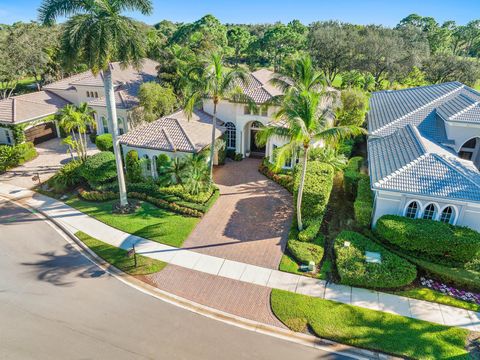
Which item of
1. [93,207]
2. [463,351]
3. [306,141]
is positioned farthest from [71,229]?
[463,351]

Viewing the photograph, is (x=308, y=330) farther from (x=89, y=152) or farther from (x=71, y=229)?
(x=89, y=152)

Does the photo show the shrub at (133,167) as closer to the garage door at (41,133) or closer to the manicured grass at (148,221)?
the manicured grass at (148,221)

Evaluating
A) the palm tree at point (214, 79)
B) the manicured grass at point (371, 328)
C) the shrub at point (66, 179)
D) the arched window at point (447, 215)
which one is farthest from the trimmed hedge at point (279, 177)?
the shrub at point (66, 179)

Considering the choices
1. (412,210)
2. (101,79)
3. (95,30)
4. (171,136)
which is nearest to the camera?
(95,30)

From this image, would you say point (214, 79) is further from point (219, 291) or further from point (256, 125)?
point (219, 291)

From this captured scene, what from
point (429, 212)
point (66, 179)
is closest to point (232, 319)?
point (429, 212)

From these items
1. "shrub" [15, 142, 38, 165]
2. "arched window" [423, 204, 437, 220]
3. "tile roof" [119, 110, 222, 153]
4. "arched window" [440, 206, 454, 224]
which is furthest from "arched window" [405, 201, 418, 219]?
"shrub" [15, 142, 38, 165]
